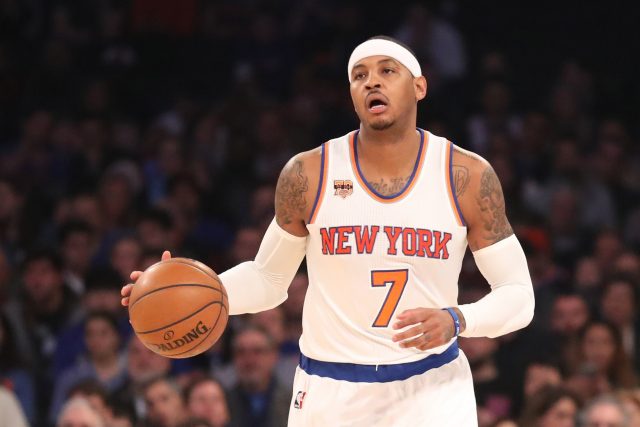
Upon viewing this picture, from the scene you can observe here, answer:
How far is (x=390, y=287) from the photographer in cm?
438

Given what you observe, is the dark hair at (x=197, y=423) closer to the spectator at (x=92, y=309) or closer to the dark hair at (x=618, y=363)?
the spectator at (x=92, y=309)

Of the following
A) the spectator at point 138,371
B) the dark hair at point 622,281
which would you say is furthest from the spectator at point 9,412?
the dark hair at point 622,281

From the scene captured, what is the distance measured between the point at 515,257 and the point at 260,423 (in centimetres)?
282

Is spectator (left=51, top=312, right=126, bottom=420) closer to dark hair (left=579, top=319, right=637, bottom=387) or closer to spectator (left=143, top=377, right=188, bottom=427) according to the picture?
spectator (left=143, top=377, right=188, bottom=427)

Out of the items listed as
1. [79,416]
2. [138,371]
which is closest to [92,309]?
[138,371]

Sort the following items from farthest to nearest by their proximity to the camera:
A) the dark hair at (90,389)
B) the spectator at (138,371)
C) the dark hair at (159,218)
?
the dark hair at (159,218), the spectator at (138,371), the dark hair at (90,389)

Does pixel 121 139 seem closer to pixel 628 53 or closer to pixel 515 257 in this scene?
pixel 628 53

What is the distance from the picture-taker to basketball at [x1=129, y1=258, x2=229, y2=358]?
14.2 ft

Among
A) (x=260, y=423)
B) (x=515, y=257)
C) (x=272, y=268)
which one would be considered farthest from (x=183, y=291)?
(x=260, y=423)

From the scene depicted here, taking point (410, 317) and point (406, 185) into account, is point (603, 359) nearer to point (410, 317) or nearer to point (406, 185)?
point (406, 185)

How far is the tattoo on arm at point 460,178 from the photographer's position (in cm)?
449

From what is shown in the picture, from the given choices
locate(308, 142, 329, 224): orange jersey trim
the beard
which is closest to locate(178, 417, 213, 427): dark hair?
locate(308, 142, 329, 224): orange jersey trim

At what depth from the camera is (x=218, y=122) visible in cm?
1045

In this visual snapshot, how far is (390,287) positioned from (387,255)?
0.12m
